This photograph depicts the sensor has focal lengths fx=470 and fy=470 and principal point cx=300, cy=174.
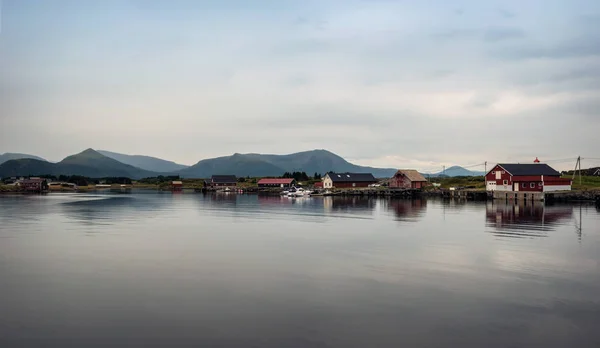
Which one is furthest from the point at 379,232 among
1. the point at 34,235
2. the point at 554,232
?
the point at 34,235

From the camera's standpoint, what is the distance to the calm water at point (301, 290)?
15312 mm

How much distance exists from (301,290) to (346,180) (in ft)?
395

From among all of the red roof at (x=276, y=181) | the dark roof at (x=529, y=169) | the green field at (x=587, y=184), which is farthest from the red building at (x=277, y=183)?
the green field at (x=587, y=184)

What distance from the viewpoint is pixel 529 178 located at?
3482 inches

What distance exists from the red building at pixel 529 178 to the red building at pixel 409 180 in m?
29.5

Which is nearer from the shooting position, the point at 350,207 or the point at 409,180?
the point at 350,207

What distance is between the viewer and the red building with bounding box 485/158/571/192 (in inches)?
3465

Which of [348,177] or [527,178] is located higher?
[348,177]

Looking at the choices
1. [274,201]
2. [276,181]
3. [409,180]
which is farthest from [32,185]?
[409,180]

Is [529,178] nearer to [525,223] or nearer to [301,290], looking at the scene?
[525,223]

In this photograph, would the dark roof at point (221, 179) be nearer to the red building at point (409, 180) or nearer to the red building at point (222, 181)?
the red building at point (222, 181)

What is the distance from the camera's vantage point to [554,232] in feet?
133

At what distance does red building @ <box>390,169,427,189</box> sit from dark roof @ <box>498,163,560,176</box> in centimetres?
3044

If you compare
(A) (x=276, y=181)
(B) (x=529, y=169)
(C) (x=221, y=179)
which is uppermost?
(B) (x=529, y=169)
